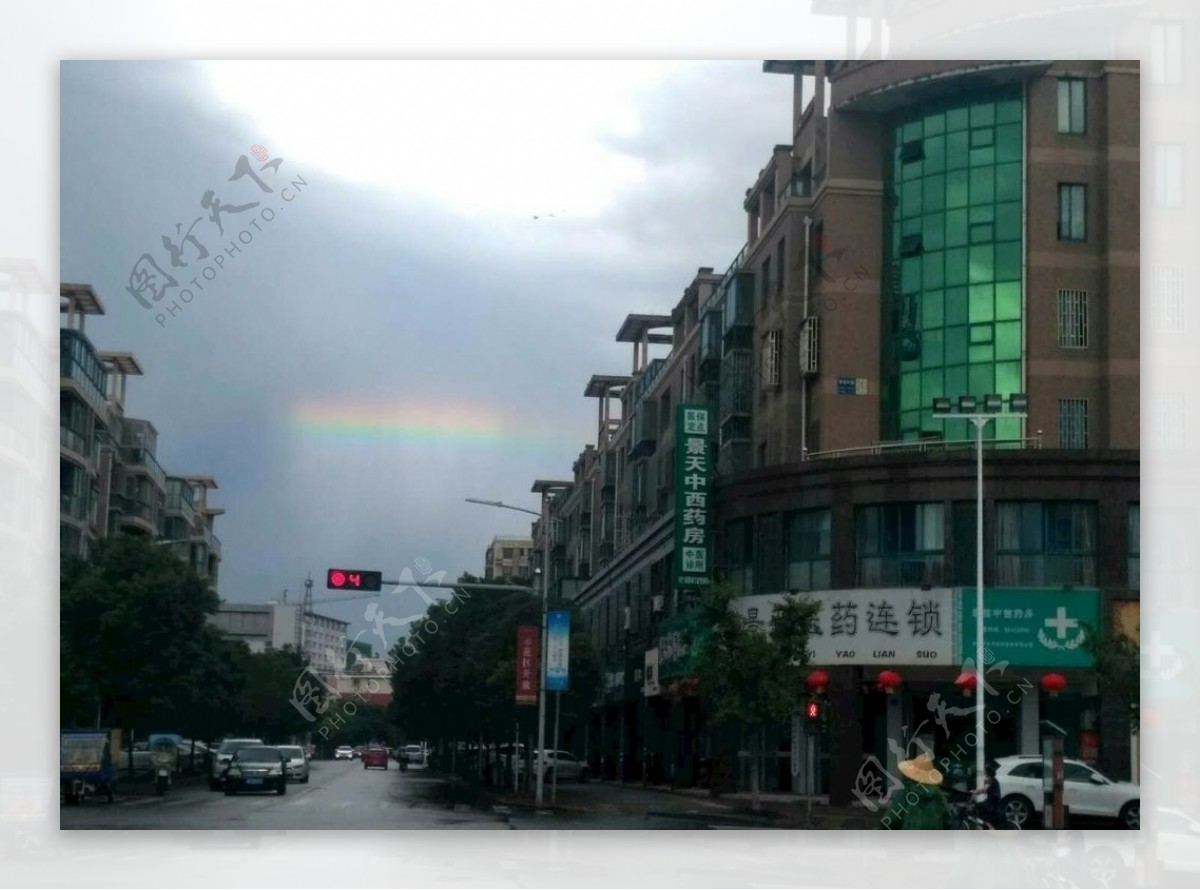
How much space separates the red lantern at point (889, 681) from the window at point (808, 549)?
4.17 ft

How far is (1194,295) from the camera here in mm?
19328

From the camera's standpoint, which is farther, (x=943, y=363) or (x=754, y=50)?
(x=943, y=363)

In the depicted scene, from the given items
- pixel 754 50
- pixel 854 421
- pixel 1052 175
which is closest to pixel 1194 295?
pixel 1052 175

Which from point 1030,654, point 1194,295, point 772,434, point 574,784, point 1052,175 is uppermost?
point 1052,175

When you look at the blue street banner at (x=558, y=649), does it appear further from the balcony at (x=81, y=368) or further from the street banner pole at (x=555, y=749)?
the balcony at (x=81, y=368)

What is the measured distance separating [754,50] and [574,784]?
28.8 feet

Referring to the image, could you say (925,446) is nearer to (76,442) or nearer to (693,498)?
(693,498)

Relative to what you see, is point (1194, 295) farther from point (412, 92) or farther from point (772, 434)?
point (412, 92)

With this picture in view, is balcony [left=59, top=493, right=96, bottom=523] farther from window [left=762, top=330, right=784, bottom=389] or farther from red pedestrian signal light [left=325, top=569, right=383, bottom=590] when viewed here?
window [left=762, top=330, right=784, bottom=389]

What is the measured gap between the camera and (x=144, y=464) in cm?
1892

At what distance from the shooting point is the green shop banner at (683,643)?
20.4 metres

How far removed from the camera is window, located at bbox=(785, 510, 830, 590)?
20.5 metres

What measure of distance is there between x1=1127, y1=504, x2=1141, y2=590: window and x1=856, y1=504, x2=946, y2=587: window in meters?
2.11

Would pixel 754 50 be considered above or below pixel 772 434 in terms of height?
above
